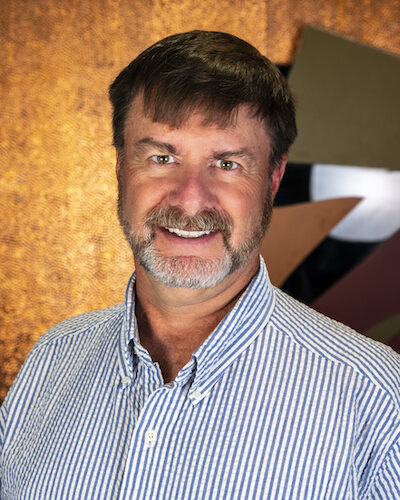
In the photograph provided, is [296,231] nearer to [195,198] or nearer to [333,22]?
[333,22]

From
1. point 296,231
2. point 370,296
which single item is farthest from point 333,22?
point 370,296

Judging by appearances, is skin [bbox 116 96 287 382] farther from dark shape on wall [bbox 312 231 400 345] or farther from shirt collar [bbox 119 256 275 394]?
dark shape on wall [bbox 312 231 400 345]

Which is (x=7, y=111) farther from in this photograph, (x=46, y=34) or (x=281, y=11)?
(x=281, y=11)

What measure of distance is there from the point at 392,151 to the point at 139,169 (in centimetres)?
96

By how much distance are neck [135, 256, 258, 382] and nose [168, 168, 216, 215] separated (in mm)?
131

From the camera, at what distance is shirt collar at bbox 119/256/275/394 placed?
0.98 m

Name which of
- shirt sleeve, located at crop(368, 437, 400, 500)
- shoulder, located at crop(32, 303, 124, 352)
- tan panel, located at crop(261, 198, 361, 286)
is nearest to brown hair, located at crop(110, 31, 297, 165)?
shoulder, located at crop(32, 303, 124, 352)

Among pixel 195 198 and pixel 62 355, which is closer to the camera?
pixel 195 198

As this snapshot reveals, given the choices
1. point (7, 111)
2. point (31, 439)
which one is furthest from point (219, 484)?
point (7, 111)

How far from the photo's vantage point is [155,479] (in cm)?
92

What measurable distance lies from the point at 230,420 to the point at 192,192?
1.16 ft

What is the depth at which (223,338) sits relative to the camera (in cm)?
101

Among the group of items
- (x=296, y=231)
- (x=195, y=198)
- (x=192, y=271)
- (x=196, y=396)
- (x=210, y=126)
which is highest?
(x=210, y=126)

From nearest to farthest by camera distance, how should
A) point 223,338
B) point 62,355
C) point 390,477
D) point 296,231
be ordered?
point 390,477 → point 223,338 → point 62,355 → point 296,231
